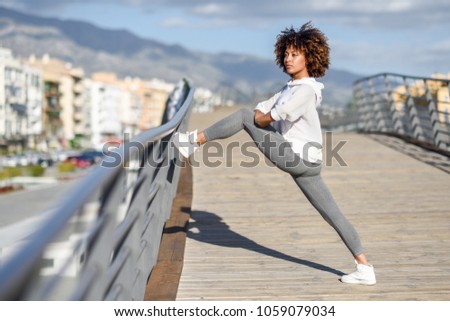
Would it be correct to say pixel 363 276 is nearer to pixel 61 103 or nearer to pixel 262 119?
pixel 262 119

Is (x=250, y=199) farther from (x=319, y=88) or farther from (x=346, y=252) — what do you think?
(x=319, y=88)

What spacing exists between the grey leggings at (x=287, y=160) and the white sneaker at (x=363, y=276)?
0.32 feet

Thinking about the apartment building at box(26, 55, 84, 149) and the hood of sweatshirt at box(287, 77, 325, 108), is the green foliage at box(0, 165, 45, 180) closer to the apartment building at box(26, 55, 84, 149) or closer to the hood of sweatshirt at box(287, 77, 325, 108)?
the apartment building at box(26, 55, 84, 149)

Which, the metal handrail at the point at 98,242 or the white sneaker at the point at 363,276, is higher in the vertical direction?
the metal handrail at the point at 98,242

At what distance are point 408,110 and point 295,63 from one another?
11.8 m

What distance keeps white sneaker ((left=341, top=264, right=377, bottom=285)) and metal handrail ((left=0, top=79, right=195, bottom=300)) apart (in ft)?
3.89

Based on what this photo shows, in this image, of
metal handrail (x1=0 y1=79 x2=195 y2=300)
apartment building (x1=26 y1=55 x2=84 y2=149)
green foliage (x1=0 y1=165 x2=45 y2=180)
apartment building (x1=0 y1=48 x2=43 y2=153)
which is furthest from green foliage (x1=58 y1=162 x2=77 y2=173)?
metal handrail (x1=0 y1=79 x2=195 y2=300)

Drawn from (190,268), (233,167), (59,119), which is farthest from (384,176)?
(59,119)

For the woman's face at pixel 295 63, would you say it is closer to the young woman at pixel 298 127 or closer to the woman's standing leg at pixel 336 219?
the young woman at pixel 298 127

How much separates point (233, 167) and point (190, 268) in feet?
22.2

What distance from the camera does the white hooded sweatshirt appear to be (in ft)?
15.8

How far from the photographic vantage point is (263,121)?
494 centimetres

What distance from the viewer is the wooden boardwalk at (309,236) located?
16.5ft

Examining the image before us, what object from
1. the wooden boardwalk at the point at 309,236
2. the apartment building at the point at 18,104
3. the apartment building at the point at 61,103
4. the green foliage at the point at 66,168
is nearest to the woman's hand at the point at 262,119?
the wooden boardwalk at the point at 309,236
